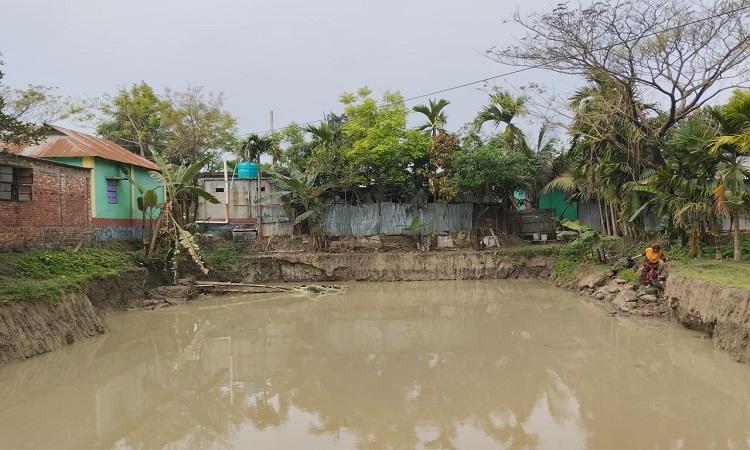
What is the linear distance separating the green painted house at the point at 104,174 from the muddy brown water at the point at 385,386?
516 cm

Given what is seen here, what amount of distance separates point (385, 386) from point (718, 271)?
22.7 feet

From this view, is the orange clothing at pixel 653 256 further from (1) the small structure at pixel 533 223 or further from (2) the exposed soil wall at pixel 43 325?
(2) the exposed soil wall at pixel 43 325

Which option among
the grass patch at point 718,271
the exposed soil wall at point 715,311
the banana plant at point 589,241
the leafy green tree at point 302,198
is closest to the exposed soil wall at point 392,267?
the leafy green tree at point 302,198

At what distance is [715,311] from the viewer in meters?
8.12

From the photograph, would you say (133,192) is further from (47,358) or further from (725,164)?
(725,164)

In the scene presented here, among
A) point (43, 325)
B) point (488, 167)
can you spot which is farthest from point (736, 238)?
point (43, 325)

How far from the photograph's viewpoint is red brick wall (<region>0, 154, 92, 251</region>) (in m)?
11.7

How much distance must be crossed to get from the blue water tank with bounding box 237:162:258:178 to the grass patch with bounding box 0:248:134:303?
6280 millimetres

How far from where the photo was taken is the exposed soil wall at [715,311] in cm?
737

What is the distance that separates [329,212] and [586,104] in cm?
913

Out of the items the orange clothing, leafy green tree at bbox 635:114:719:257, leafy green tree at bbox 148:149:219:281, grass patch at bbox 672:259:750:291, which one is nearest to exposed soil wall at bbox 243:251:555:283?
leafy green tree at bbox 148:149:219:281

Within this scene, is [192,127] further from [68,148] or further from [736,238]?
[736,238]

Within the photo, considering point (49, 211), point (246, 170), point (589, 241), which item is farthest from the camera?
point (246, 170)

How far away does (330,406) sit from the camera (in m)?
6.20
